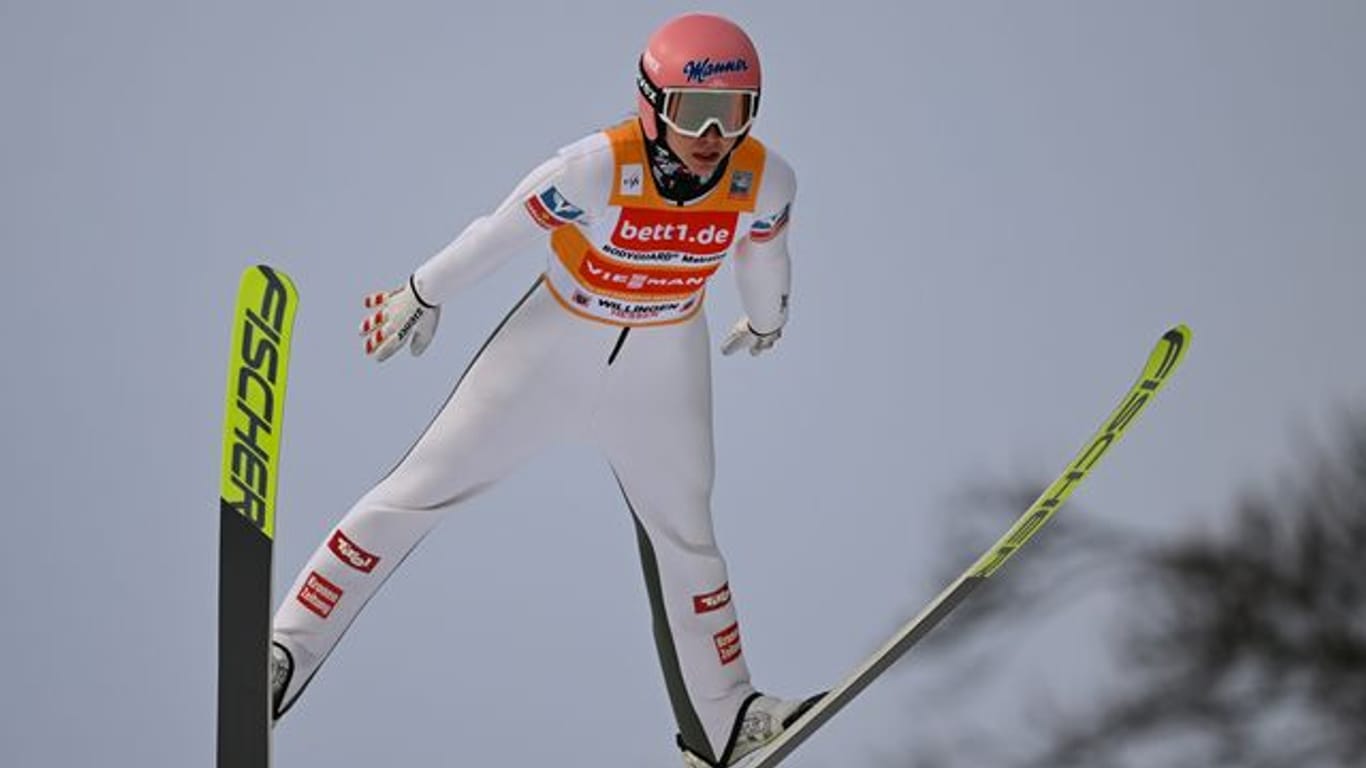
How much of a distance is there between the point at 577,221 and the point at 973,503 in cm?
177

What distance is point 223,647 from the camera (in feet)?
9.06

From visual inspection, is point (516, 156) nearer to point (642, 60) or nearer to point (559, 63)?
point (559, 63)

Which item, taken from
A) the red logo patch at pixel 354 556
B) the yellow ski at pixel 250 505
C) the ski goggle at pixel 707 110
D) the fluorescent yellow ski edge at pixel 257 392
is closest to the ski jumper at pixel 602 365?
the red logo patch at pixel 354 556

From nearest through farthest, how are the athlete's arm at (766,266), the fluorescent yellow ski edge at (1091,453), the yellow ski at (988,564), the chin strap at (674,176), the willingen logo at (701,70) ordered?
the willingen logo at (701,70) < the chin strap at (674,176) < the athlete's arm at (766,266) < the yellow ski at (988,564) < the fluorescent yellow ski edge at (1091,453)

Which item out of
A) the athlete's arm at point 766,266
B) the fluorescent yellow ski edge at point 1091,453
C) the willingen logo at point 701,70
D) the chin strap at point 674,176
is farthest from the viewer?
the fluorescent yellow ski edge at point 1091,453

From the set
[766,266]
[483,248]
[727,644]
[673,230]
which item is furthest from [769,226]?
[727,644]

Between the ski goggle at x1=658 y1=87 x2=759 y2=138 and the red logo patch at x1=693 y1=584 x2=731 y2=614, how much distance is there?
751 mm

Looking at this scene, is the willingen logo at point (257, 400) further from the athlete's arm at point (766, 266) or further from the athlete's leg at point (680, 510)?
the athlete's arm at point (766, 266)

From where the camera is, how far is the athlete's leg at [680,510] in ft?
9.87

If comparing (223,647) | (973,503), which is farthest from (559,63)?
(223,647)

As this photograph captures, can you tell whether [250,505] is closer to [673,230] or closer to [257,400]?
[257,400]

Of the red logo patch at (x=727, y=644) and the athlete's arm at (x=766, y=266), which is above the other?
the athlete's arm at (x=766, y=266)

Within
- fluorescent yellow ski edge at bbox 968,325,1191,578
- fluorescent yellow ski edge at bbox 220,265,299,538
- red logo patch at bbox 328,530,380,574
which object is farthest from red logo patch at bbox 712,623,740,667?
fluorescent yellow ski edge at bbox 220,265,299,538

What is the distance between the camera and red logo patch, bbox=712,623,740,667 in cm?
317
